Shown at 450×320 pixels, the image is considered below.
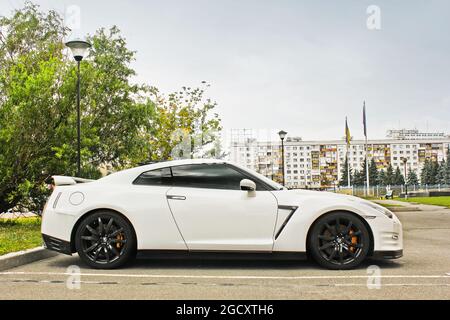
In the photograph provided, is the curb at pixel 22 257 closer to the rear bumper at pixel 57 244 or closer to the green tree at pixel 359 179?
the rear bumper at pixel 57 244

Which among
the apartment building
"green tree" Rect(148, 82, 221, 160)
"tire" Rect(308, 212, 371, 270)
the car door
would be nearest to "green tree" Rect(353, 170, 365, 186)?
the apartment building

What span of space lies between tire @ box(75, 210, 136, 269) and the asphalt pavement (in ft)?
0.45

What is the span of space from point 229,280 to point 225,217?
81 centimetres

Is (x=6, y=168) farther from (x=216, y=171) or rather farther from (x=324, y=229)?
(x=324, y=229)

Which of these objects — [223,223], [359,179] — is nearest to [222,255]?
[223,223]

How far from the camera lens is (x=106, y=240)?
5613 mm

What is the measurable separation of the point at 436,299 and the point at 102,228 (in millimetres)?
3579

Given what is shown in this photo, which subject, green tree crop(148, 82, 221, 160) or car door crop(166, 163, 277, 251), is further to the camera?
green tree crop(148, 82, 221, 160)

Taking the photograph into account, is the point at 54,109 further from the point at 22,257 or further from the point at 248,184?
the point at 248,184

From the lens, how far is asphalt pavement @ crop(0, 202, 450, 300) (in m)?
4.23

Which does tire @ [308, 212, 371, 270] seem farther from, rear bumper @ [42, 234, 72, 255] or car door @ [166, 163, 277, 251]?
rear bumper @ [42, 234, 72, 255]
